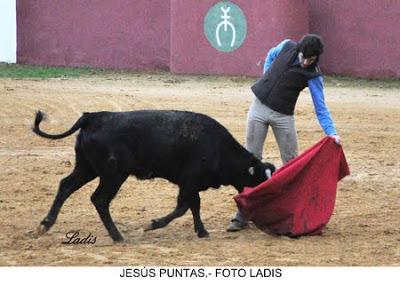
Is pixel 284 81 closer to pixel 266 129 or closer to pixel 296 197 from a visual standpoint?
pixel 266 129

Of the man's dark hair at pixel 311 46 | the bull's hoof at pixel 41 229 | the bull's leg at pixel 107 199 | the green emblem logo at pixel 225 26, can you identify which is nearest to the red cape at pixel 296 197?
the man's dark hair at pixel 311 46

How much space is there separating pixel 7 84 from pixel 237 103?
4.21 metres

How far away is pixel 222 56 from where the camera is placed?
1888 centimetres

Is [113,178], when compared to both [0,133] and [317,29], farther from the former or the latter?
[317,29]

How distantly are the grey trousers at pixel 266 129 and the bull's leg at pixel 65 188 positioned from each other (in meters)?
1.20

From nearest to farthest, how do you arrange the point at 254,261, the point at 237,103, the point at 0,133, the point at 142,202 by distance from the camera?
the point at 254,261 < the point at 142,202 < the point at 0,133 < the point at 237,103

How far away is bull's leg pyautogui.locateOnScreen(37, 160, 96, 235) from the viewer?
285 inches

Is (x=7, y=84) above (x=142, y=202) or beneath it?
beneath

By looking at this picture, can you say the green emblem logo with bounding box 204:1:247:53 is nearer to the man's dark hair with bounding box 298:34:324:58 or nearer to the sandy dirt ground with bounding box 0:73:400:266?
the sandy dirt ground with bounding box 0:73:400:266

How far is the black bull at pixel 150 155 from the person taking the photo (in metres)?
7.10

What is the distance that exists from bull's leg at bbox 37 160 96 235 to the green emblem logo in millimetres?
11705

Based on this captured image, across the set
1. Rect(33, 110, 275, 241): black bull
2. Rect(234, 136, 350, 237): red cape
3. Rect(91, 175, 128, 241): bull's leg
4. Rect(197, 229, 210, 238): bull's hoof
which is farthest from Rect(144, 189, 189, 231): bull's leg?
Rect(234, 136, 350, 237): red cape

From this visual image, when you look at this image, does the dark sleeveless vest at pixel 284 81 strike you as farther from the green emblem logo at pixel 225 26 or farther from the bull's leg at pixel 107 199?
the green emblem logo at pixel 225 26

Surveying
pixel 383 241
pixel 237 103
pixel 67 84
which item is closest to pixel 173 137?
pixel 383 241
